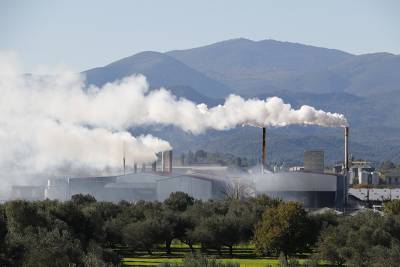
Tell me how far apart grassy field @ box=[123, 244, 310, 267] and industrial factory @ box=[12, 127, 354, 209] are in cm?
4726

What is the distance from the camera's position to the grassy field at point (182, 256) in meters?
69.3

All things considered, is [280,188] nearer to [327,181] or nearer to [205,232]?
[327,181]

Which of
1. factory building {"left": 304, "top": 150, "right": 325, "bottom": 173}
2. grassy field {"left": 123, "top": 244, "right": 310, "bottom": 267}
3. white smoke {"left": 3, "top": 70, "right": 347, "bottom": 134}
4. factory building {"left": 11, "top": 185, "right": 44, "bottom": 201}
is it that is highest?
white smoke {"left": 3, "top": 70, "right": 347, "bottom": 134}

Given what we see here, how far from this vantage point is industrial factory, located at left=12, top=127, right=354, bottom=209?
135 metres

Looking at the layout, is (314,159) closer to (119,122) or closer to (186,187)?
(119,122)

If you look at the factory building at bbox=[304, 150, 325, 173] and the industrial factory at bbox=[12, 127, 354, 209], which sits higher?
the factory building at bbox=[304, 150, 325, 173]

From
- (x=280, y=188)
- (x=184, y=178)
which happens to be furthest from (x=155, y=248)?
(x=184, y=178)

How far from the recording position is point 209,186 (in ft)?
481

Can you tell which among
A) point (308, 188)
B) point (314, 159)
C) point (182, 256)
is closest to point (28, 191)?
point (308, 188)

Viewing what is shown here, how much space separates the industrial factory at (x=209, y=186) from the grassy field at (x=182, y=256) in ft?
155

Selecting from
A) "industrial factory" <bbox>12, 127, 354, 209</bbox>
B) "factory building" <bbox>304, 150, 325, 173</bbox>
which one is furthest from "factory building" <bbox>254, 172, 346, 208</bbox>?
"factory building" <bbox>304, 150, 325, 173</bbox>

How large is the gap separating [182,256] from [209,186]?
71.3 m

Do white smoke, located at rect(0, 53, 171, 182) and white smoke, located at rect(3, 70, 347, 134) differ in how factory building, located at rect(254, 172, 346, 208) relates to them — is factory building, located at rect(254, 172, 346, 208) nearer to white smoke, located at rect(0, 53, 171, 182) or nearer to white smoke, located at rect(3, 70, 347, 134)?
white smoke, located at rect(3, 70, 347, 134)

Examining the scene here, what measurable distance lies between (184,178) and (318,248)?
7522 cm
